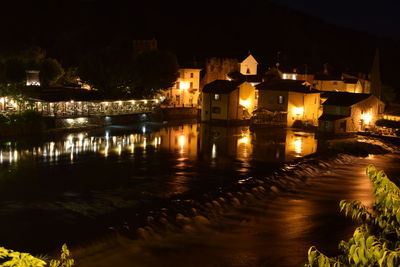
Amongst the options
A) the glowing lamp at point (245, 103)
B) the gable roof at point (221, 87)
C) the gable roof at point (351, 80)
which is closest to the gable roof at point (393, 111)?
the gable roof at point (351, 80)

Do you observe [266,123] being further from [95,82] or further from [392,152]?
[95,82]

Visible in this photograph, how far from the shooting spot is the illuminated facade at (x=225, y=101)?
37938 millimetres

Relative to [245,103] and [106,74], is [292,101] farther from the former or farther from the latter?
[106,74]

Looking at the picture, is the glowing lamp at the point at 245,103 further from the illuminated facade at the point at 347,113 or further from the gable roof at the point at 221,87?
the illuminated facade at the point at 347,113

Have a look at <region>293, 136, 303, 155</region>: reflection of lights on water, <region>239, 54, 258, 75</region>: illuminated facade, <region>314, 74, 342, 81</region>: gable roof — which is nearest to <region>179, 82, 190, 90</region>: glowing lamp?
<region>239, 54, 258, 75</region>: illuminated facade

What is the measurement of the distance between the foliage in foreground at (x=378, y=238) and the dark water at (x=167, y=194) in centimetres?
822

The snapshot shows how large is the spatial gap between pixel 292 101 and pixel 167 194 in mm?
21482

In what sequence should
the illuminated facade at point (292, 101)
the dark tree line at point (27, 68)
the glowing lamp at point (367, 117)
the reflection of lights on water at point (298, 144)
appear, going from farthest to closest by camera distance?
1. the dark tree line at point (27, 68)
2. the illuminated facade at point (292, 101)
3. the glowing lamp at point (367, 117)
4. the reflection of lights on water at point (298, 144)

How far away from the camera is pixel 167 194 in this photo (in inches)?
709

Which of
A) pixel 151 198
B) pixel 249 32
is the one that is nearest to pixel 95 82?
pixel 151 198

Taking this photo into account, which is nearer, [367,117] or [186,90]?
[367,117]

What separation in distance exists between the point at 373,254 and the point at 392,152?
89.9ft

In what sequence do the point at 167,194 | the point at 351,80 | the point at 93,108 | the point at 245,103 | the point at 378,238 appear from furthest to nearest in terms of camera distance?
the point at 351,80, the point at 245,103, the point at 93,108, the point at 167,194, the point at 378,238

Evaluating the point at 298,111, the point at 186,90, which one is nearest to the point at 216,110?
Result: the point at 298,111
